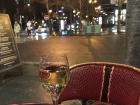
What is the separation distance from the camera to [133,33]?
3.32 meters

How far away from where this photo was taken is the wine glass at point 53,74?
0.97m

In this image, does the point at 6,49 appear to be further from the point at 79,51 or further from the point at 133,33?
the point at 79,51

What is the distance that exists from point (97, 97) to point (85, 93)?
155mm

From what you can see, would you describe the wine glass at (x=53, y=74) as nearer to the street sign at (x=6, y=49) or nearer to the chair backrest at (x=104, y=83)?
the chair backrest at (x=104, y=83)

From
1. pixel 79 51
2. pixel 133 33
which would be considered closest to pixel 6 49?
pixel 133 33

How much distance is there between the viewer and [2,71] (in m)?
4.23

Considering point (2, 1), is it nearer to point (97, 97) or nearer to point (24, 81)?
point (24, 81)

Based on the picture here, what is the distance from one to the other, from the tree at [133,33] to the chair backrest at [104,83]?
1.82 meters

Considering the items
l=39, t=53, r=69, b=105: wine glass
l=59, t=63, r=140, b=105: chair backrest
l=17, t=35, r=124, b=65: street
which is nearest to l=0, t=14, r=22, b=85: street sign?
l=17, t=35, r=124, b=65: street

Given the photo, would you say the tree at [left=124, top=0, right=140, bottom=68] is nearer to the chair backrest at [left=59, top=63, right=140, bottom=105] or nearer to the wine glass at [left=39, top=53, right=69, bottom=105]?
the chair backrest at [left=59, top=63, right=140, bottom=105]

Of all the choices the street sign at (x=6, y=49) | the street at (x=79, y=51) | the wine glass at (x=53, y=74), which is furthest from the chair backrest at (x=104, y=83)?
the street at (x=79, y=51)

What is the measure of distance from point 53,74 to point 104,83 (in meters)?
1.05

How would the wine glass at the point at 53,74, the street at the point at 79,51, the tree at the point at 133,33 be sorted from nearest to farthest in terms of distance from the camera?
the wine glass at the point at 53,74
the tree at the point at 133,33
the street at the point at 79,51

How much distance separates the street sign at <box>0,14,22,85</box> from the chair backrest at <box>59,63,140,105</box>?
3011 mm
